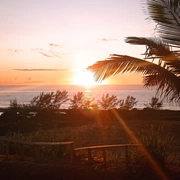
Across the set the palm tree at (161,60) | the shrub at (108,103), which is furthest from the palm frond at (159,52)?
the shrub at (108,103)

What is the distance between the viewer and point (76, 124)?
98.0 feet

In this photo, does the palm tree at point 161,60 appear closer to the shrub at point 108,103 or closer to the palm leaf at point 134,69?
the palm leaf at point 134,69

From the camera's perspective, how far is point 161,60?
8141 millimetres

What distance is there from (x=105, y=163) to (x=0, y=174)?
2.39m

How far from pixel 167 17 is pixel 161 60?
35.8 inches

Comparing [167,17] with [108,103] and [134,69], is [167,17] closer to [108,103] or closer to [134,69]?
[134,69]

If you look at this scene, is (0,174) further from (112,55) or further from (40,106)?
(40,106)

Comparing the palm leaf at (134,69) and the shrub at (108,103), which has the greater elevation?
the palm leaf at (134,69)

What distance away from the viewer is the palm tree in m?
7.91

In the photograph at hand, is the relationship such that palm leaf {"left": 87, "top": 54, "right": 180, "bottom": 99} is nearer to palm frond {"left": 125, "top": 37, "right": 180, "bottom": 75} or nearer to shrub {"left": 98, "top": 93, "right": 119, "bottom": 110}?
palm frond {"left": 125, "top": 37, "right": 180, "bottom": 75}

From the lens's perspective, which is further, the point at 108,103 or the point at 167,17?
the point at 108,103

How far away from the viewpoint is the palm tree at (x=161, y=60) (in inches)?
312

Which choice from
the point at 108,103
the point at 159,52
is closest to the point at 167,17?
the point at 159,52

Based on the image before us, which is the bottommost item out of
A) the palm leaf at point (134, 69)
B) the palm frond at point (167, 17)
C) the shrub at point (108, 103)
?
the shrub at point (108, 103)
